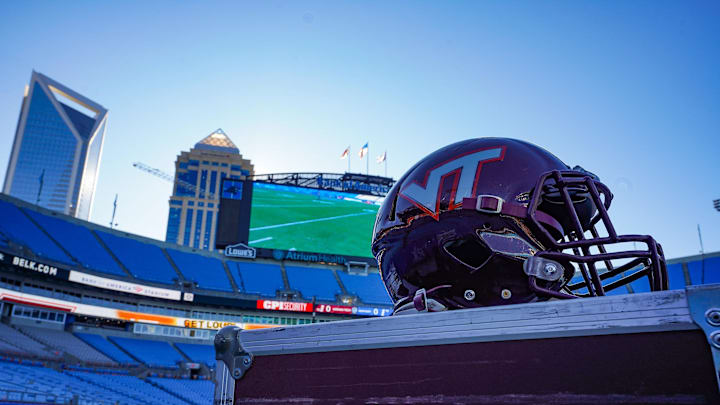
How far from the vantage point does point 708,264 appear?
95.6ft

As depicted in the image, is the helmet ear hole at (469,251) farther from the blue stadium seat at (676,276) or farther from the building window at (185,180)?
the building window at (185,180)

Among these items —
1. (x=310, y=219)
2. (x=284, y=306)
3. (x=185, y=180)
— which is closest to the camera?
(x=284, y=306)

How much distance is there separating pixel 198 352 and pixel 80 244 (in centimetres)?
1002

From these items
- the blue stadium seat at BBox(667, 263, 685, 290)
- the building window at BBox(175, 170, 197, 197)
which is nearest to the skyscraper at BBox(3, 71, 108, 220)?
the building window at BBox(175, 170, 197, 197)

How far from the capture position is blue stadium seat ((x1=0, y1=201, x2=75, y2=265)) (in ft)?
89.0

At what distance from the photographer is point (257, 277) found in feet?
121

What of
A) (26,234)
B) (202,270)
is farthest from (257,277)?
(26,234)

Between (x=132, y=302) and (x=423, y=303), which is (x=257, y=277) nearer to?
(x=132, y=302)

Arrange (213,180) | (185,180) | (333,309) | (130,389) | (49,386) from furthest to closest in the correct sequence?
(185,180), (213,180), (333,309), (130,389), (49,386)

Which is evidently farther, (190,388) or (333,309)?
(333,309)

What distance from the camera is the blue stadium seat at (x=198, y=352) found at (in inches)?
1197

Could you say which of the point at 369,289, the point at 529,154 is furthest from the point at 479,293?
the point at 369,289

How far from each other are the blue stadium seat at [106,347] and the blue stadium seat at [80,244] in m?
3.81

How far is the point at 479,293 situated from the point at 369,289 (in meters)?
35.6
